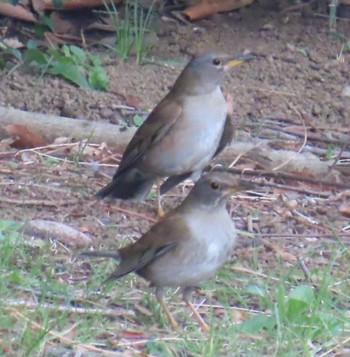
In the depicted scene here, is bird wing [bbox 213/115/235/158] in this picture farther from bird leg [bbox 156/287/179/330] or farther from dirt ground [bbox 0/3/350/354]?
bird leg [bbox 156/287/179/330]

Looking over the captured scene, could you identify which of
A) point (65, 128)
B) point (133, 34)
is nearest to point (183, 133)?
point (65, 128)

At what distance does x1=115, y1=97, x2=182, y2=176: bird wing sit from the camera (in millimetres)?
7574

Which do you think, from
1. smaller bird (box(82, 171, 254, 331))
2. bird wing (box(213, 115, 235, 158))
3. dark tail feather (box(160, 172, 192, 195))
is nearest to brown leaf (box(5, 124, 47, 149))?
dark tail feather (box(160, 172, 192, 195))

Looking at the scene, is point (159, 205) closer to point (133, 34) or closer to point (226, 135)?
point (226, 135)

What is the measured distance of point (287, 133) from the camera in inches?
360

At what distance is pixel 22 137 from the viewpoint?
27.3 feet

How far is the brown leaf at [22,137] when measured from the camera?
27.3 ft

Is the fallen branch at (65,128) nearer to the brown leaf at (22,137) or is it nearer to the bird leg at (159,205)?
the brown leaf at (22,137)

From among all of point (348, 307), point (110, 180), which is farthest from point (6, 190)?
point (348, 307)

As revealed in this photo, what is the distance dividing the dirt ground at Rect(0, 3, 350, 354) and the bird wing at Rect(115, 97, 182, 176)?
29 cm

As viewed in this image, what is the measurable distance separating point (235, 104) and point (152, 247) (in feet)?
12.9

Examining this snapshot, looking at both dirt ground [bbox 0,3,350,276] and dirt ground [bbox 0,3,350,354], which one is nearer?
dirt ground [bbox 0,3,350,354]

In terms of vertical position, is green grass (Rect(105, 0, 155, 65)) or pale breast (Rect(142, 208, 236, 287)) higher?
pale breast (Rect(142, 208, 236, 287))

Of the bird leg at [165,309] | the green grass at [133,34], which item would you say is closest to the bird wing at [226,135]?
the bird leg at [165,309]
